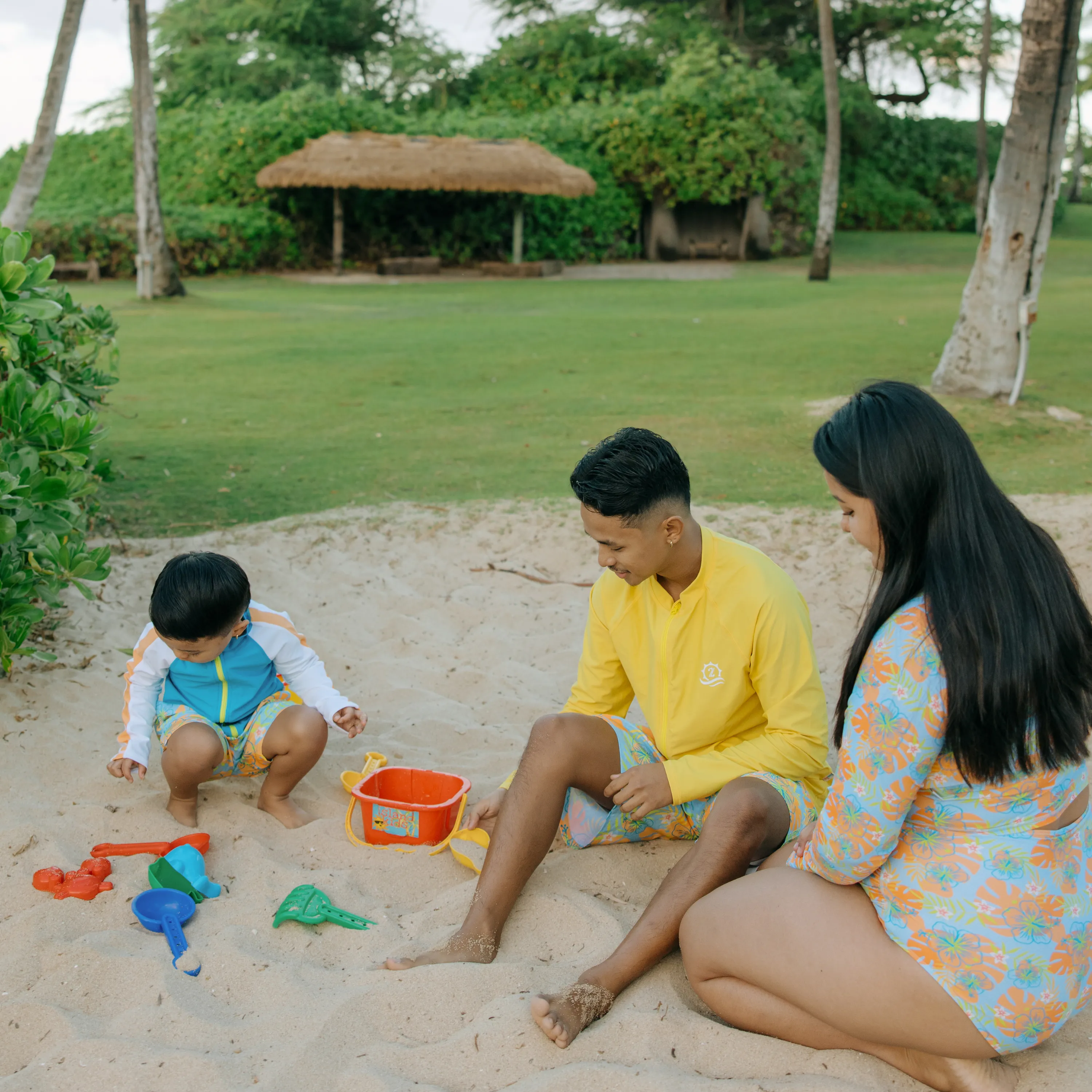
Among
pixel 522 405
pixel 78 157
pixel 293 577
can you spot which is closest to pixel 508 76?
pixel 78 157

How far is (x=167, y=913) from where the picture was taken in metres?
2.67

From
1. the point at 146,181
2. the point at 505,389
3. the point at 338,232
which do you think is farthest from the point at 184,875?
the point at 338,232

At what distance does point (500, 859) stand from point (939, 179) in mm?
29306

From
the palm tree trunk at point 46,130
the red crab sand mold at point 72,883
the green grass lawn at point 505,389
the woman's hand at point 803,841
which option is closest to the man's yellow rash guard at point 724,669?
the woman's hand at point 803,841

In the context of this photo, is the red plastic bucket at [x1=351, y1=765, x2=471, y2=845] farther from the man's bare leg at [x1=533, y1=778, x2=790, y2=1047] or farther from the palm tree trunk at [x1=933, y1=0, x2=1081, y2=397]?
the palm tree trunk at [x1=933, y1=0, x2=1081, y2=397]

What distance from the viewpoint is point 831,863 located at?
212cm

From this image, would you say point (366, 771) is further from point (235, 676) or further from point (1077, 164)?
point (1077, 164)

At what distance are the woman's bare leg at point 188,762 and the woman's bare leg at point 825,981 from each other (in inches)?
59.1

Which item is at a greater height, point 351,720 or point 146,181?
point 146,181

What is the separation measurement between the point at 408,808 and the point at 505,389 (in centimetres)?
679

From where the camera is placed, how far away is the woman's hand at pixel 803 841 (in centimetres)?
228

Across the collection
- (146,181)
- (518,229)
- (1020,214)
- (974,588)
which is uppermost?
(146,181)

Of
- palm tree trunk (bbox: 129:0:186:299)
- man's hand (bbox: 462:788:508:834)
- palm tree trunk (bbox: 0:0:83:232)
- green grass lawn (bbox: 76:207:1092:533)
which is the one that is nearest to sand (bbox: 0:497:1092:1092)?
man's hand (bbox: 462:788:508:834)

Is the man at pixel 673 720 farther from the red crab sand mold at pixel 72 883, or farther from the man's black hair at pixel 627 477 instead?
the red crab sand mold at pixel 72 883
